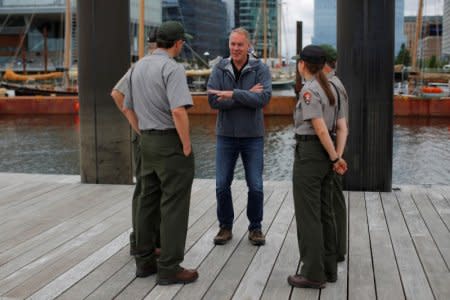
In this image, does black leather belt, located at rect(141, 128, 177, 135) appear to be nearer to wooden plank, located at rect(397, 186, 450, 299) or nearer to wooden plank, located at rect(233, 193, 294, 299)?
wooden plank, located at rect(233, 193, 294, 299)

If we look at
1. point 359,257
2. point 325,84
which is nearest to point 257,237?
point 359,257

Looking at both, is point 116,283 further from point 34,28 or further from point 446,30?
point 34,28

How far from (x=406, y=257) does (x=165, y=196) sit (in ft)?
6.11

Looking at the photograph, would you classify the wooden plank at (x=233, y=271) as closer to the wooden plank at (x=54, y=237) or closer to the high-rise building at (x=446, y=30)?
the wooden plank at (x=54, y=237)

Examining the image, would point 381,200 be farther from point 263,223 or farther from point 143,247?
point 143,247

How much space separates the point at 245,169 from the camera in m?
5.01

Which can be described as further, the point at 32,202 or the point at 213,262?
the point at 32,202

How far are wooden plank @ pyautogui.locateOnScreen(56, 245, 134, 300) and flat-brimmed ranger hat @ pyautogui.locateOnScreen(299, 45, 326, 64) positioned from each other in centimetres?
193

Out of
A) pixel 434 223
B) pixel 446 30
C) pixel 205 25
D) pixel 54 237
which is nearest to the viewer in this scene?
pixel 54 237

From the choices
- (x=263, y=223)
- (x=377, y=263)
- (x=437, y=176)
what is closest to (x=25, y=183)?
(x=263, y=223)

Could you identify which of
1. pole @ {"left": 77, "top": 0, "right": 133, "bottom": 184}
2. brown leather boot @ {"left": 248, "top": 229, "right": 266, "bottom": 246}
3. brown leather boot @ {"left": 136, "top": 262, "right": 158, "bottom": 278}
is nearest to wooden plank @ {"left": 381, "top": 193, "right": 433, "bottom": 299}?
brown leather boot @ {"left": 248, "top": 229, "right": 266, "bottom": 246}

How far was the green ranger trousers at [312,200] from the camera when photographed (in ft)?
12.7

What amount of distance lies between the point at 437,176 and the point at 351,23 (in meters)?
Result: 8.23

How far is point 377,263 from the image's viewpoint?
175 inches
